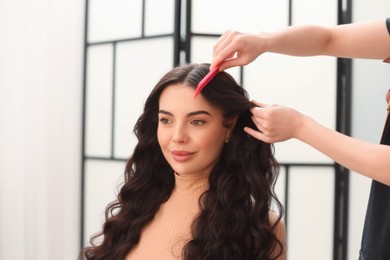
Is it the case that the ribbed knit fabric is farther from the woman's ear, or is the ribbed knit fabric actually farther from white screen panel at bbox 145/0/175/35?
white screen panel at bbox 145/0/175/35

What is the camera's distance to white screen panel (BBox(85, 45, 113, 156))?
8.46 feet

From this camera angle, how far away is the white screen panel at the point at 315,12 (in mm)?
2346

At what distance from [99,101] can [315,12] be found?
46.5 inches

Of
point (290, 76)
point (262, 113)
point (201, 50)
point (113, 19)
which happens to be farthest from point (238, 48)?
point (113, 19)

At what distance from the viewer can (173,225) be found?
52.4 inches

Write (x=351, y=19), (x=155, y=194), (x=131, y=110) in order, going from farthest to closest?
(x=131, y=110) < (x=351, y=19) < (x=155, y=194)

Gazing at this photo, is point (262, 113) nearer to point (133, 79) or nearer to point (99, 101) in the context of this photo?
point (133, 79)

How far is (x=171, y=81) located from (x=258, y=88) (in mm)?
1058

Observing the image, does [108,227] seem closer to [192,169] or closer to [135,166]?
[135,166]

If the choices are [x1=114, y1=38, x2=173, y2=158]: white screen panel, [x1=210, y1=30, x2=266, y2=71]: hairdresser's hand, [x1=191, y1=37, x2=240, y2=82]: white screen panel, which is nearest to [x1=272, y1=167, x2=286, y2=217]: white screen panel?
[x1=191, y1=37, x2=240, y2=82]: white screen panel

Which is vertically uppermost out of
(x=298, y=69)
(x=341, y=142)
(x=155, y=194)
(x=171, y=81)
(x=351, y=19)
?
(x=351, y=19)

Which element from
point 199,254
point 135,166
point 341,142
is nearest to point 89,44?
point 135,166

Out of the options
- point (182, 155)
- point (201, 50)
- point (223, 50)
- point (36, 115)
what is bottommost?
point (182, 155)

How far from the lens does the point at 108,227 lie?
4.81ft
